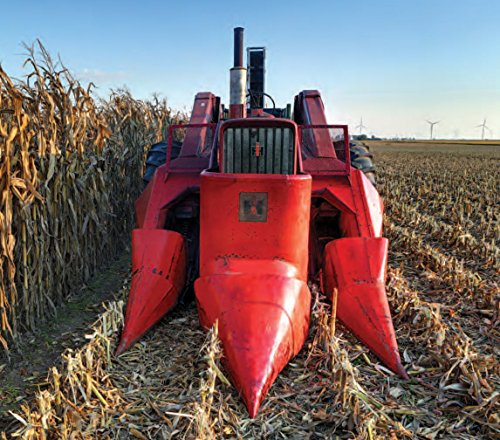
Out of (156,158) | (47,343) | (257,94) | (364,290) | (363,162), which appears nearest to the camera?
(364,290)

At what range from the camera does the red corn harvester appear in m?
2.58

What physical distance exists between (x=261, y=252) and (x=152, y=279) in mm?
850

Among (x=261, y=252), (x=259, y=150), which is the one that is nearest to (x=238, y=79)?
(x=259, y=150)

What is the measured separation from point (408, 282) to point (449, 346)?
1.57 metres

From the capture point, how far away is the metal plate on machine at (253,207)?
111 inches

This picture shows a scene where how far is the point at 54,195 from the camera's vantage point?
3836mm

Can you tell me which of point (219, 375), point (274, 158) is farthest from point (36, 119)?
point (219, 375)

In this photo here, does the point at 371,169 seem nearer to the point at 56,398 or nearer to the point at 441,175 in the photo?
the point at 56,398

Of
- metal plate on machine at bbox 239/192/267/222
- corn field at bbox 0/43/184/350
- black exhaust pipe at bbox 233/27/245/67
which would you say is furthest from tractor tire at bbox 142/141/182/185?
metal plate on machine at bbox 239/192/267/222

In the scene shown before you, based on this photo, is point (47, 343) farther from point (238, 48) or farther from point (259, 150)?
point (238, 48)

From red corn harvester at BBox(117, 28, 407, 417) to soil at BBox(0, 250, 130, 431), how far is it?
645mm

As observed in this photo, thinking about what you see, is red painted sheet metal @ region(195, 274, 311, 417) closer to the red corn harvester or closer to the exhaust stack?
the red corn harvester

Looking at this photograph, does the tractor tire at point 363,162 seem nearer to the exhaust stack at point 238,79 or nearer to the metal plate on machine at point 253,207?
the exhaust stack at point 238,79

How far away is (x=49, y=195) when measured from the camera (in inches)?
147
